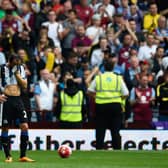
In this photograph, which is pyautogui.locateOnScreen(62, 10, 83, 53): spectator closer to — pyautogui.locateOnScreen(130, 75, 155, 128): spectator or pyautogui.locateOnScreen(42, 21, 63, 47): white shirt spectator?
pyautogui.locateOnScreen(42, 21, 63, 47): white shirt spectator

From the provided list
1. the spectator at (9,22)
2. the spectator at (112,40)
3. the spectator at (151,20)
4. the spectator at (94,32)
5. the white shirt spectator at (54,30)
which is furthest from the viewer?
the spectator at (151,20)

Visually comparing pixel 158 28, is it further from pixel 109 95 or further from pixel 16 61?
pixel 16 61

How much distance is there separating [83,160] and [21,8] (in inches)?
413

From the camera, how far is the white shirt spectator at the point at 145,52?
25.1 metres

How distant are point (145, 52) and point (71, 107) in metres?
4.10

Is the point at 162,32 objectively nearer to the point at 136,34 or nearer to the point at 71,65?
the point at 136,34

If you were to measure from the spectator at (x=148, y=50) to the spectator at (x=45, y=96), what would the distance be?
3.35 m

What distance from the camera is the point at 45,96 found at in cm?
2292

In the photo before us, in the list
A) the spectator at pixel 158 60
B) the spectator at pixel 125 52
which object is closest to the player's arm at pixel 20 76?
the spectator at pixel 125 52

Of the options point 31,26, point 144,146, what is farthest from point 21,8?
point 144,146

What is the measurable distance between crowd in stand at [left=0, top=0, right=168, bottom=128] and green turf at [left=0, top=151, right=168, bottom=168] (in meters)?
2.88

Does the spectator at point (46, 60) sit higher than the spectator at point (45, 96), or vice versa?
the spectator at point (46, 60)

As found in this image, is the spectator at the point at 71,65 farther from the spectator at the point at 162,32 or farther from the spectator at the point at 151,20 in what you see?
the spectator at the point at 151,20

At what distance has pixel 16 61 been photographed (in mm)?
16562
